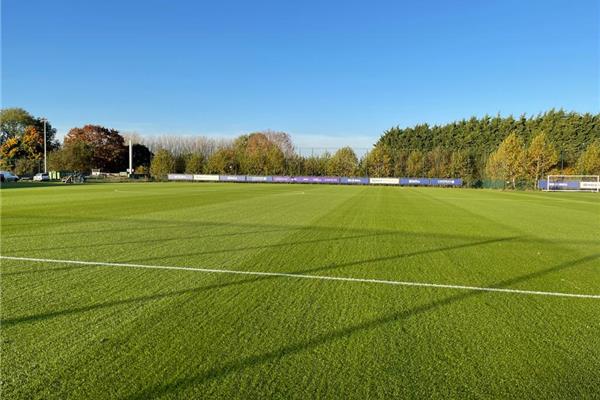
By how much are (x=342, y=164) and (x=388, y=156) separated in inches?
373

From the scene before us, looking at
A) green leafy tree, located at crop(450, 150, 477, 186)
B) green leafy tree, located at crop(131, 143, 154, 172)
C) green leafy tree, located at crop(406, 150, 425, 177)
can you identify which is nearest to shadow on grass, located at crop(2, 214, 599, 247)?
green leafy tree, located at crop(450, 150, 477, 186)

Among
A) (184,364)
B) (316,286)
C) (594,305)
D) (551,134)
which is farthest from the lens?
(551,134)

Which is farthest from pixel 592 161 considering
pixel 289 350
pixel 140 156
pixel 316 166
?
pixel 140 156

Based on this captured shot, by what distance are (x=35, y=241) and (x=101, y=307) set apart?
5.11 meters

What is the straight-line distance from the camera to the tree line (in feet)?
219

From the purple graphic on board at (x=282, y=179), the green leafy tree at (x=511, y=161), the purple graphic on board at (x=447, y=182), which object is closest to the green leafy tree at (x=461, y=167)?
the purple graphic on board at (x=447, y=182)

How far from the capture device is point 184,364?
10.2 ft

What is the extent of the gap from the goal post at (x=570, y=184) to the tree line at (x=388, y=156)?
15.1 ft

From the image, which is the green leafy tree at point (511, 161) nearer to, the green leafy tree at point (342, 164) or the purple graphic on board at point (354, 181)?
the purple graphic on board at point (354, 181)

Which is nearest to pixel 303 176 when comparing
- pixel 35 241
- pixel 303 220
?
pixel 303 220

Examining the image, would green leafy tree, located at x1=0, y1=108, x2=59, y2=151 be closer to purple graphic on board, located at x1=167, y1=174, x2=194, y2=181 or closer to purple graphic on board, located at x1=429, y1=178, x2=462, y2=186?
purple graphic on board, located at x1=167, y1=174, x2=194, y2=181

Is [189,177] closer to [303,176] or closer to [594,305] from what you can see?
[303,176]

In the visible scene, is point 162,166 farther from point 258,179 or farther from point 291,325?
point 291,325

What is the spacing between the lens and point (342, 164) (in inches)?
3147
